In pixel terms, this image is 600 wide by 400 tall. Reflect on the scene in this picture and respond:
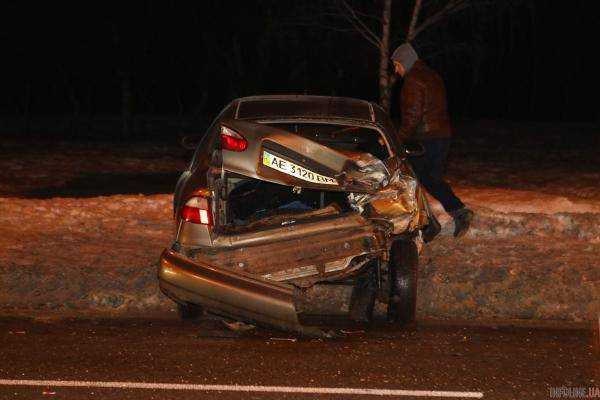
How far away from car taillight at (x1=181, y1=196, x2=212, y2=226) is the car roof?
1.17m

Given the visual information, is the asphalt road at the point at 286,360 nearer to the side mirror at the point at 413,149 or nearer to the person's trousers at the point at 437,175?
the side mirror at the point at 413,149

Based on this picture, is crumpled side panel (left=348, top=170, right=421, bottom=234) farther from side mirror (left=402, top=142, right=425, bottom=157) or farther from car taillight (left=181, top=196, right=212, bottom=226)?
side mirror (left=402, top=142, right=425, bottom=157)

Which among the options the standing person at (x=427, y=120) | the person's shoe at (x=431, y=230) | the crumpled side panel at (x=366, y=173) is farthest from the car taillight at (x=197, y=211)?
the standing person at (x=427, y=120)

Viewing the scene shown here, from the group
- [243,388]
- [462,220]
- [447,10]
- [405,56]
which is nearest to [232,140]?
[243,388]

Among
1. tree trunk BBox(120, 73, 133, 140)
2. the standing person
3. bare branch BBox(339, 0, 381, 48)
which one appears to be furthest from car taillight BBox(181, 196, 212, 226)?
tree trunk BBox(120, 73, 133, 140)

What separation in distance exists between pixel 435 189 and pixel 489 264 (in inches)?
59.7

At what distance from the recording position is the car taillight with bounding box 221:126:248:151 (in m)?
7.05

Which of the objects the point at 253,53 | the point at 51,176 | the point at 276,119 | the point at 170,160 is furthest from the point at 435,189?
the point at 253,53

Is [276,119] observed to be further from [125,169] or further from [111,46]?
[111,46]

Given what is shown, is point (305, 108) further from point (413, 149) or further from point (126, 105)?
point (126, 105)

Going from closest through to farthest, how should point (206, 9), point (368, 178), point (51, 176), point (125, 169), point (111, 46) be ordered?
point (368, 178) → point (51, 176) → point (125, 169) → point (111, 46) → point (206, 9)

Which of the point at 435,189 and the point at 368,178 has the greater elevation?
the point at 368,178

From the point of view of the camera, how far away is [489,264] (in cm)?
956

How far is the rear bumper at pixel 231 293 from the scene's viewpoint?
6793 mm
